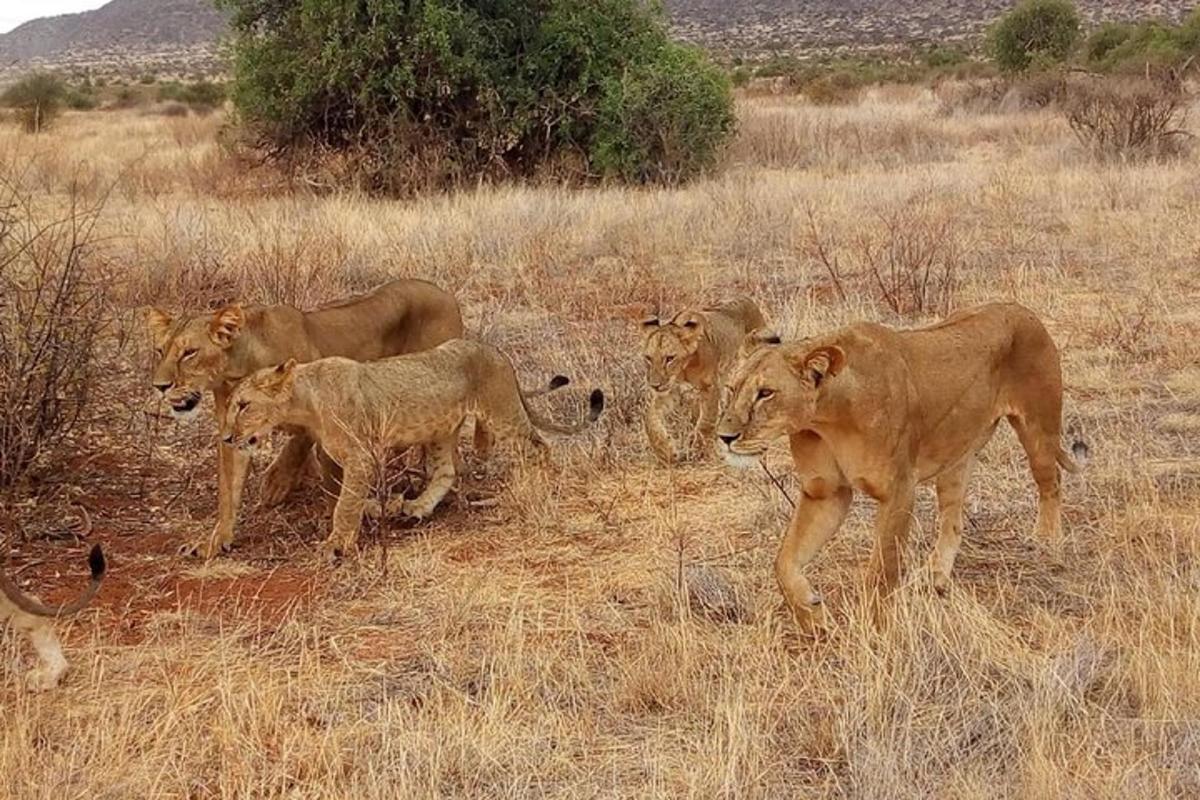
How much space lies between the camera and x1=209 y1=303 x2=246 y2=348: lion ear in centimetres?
606

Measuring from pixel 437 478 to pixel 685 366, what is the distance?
1.54 m

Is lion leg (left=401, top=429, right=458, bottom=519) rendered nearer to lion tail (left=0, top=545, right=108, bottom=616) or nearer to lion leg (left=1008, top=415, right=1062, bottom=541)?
lion tail (left=0, top=545, right=108, bottom=616)

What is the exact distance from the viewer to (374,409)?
19.9 feet

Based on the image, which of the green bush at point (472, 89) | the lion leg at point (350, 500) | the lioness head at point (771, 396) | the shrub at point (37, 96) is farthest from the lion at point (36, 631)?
the shrub at point (37, 96)

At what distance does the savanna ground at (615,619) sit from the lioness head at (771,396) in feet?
2.45

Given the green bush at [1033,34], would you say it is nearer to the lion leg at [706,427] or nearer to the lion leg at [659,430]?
the lion leg at [706,427]

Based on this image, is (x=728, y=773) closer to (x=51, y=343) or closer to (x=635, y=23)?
(x=51, y=343)

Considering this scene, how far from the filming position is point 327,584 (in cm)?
570

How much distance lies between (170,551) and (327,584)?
99 cm

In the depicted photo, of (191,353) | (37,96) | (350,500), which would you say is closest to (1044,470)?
(350,500)

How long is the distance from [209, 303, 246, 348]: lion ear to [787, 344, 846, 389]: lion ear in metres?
2.68

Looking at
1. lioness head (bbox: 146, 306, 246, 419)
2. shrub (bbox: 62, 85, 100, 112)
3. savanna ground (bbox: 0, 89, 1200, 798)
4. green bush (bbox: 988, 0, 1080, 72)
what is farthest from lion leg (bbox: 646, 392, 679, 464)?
shrub (bbox: 62, 85, 100, 112)

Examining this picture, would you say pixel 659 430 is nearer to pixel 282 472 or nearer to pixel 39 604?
pixel 282 472

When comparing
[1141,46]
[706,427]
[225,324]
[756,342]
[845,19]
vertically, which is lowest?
[845,19]
